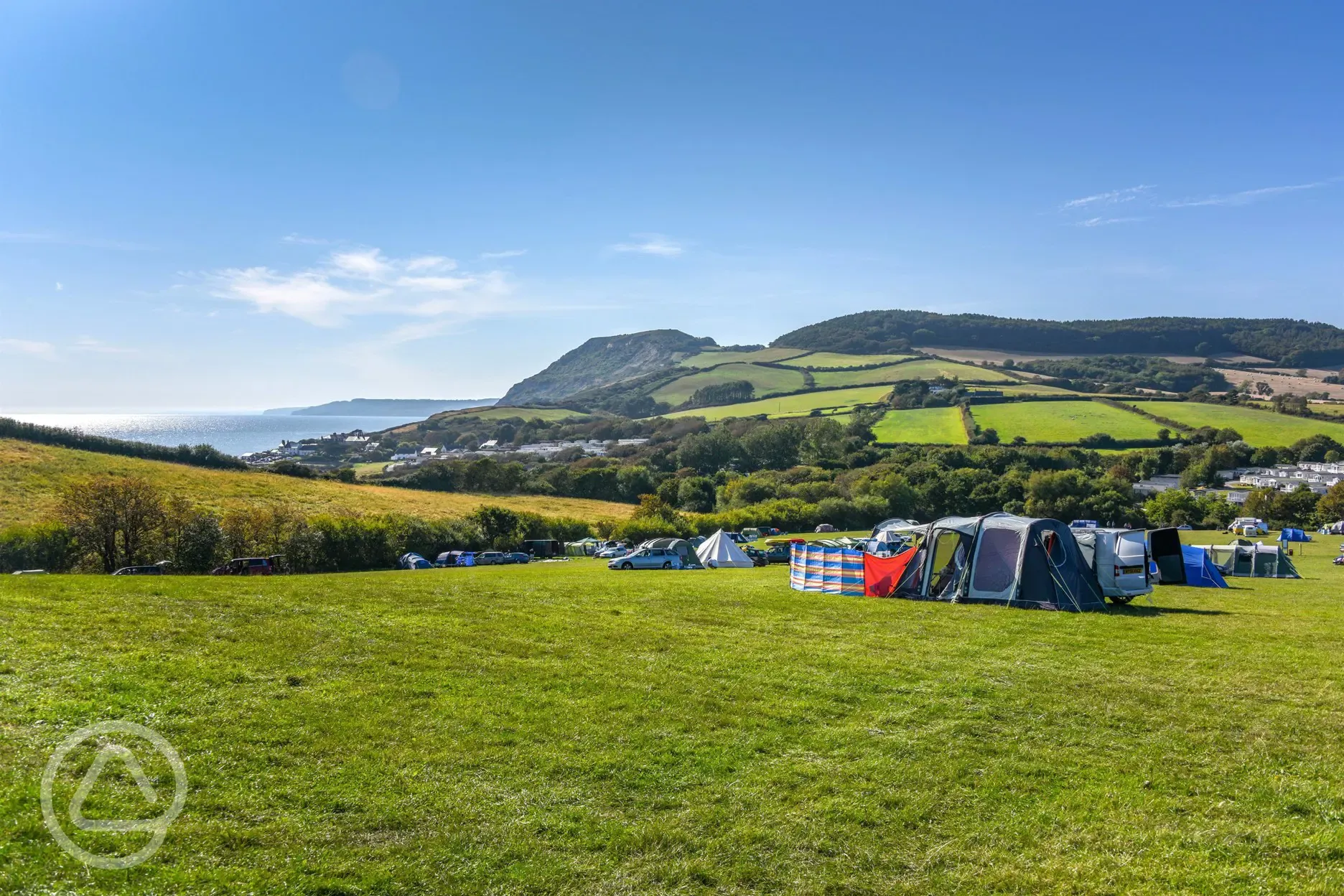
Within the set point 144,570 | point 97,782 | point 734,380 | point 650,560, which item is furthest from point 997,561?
point 734,380

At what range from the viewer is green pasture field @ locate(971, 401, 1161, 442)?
104 m

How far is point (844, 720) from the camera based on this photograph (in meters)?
9.99

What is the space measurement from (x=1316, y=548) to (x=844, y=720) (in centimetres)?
5837

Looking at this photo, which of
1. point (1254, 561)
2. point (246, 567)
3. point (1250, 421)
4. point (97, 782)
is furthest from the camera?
point (1250, 421)

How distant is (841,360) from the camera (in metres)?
187

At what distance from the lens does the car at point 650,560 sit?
110ft

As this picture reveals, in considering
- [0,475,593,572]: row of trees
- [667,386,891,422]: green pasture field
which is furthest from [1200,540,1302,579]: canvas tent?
[667,386,891,422]: green pasture field

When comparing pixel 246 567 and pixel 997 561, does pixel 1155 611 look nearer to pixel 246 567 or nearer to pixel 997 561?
pixel 997 561

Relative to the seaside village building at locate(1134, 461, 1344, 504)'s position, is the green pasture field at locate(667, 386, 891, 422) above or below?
above

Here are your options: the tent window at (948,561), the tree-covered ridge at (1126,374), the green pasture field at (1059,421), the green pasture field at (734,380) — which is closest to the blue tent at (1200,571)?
the tent window at (948,561)

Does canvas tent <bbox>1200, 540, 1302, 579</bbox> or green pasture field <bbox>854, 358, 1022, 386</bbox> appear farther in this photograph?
green pasture field <bbox>854, 358, 1022, 386</bbox>

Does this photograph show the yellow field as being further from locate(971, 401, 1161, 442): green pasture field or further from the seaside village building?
the seaside village building

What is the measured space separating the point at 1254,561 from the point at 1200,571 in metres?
7.55

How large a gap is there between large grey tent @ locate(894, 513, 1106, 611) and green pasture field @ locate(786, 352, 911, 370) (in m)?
160
